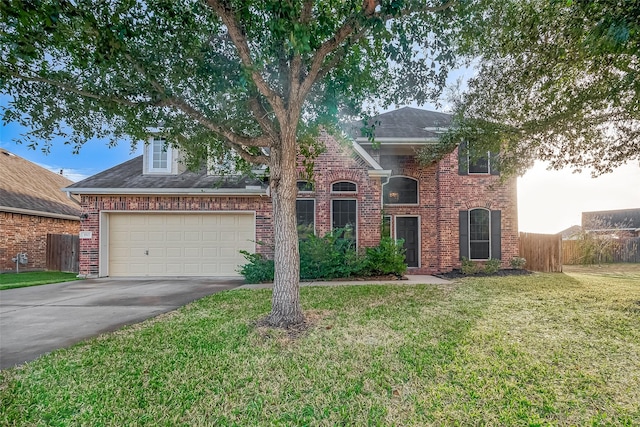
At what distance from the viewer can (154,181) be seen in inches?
434

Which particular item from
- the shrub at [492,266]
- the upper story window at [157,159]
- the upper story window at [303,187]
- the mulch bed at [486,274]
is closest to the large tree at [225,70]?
the upper story window at [303,187]

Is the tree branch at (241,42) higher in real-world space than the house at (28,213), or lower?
higher

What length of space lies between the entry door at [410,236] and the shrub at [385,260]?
2.20m

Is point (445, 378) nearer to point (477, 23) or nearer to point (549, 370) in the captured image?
point (549, 370)

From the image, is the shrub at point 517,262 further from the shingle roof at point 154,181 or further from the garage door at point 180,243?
the shingle roof at point 154,181

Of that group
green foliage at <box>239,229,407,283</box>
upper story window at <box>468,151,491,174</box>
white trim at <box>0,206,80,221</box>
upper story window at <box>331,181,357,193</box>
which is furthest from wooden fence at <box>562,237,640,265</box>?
white trim at <box>0,206,80,221</box>

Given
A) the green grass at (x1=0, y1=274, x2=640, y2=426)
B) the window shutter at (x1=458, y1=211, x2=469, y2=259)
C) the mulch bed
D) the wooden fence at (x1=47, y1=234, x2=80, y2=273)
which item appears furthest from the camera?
the wooden fence at (x1=47, y1=234, x2=80, y2=273)

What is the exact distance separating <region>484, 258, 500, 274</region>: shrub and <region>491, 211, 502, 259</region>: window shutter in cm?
33

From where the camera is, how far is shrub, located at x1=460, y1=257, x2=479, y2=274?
11.3 metres

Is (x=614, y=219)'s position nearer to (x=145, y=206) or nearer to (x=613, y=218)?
(x=613, y=218)

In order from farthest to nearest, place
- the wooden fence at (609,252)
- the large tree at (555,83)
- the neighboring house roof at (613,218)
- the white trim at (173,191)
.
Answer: the neighboring house roof at (613,218)
the wooden fence at (609,252)
the white trim at (173,191)
the large tree at (555,83)

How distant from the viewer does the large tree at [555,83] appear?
191 inches

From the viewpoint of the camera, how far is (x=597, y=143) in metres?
7.84

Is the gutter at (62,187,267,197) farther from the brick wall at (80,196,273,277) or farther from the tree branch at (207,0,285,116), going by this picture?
the tree branch at (207,0,285,116)
